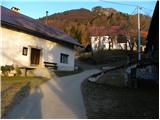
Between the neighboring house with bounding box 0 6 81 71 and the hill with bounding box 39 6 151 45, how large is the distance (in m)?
17.3

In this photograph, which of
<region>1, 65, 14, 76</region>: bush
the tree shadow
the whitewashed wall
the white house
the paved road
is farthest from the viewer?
the white house

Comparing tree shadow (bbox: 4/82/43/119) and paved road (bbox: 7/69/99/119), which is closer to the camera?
tree shadow (bbox: 4/82/43/119)

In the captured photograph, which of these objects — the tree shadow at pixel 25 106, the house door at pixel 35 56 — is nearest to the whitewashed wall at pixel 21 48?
the house door at pixel 35 56

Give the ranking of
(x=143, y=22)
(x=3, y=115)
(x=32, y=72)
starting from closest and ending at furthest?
(x=3, y=115) < (x=32, y=72) < (x=143, y=22)

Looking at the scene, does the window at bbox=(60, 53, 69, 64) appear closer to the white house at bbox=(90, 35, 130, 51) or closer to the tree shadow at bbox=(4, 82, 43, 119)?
the tree shadow at bbox=(4, 82, 43, 119)

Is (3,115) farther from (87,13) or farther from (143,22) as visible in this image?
(87,13)

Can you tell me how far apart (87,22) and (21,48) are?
4132 centimetres

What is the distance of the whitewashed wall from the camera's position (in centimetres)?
2592

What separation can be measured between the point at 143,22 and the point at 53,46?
2462 centimetres

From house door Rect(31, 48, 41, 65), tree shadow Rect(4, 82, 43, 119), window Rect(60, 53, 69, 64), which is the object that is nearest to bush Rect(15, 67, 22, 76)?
house door Rect(31, 48, 41, 65)

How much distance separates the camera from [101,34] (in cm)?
5897

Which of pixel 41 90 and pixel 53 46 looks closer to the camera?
pixel 41 90

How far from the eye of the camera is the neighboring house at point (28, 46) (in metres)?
26.0

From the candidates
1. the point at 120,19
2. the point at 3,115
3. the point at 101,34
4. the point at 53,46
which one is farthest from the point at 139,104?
the point at 120,19
